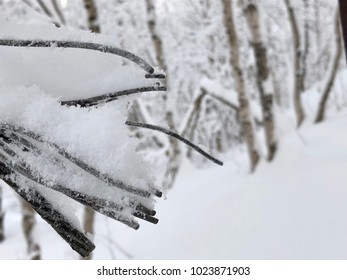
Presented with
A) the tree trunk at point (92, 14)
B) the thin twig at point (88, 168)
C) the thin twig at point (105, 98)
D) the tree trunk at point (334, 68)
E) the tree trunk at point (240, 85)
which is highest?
the tree trunk at point (334, 68)

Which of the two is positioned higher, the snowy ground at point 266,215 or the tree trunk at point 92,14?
the tree trunk at point 92,14

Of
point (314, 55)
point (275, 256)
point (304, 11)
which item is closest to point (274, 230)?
point (275, 256)

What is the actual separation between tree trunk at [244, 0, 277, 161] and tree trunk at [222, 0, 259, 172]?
8.3 inches

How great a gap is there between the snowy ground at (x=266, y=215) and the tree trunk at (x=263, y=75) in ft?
0.62

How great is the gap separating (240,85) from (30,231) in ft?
9.72

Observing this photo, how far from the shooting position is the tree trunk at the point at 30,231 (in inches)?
165

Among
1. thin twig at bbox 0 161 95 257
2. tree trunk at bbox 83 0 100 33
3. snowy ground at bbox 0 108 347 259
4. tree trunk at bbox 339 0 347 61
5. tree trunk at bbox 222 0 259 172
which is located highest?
tree trunk at bbox 222 0 259 172

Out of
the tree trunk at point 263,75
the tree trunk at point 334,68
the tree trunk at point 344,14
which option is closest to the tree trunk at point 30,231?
the tree trunk at point 263,75

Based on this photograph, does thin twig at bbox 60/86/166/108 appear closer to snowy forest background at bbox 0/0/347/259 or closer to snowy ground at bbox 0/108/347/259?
snowy forest background at bbox 0/0/347/259

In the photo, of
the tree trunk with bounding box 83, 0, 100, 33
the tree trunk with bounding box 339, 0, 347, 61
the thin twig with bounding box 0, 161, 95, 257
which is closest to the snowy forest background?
the tree trunk with bounding box 83, 0, 100, 33

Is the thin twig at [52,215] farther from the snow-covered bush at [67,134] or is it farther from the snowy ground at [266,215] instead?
the snowy ground at [266,215]

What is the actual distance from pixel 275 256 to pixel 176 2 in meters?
13.6

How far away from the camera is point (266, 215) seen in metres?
3.85

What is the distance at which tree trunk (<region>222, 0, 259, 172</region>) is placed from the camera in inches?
217
